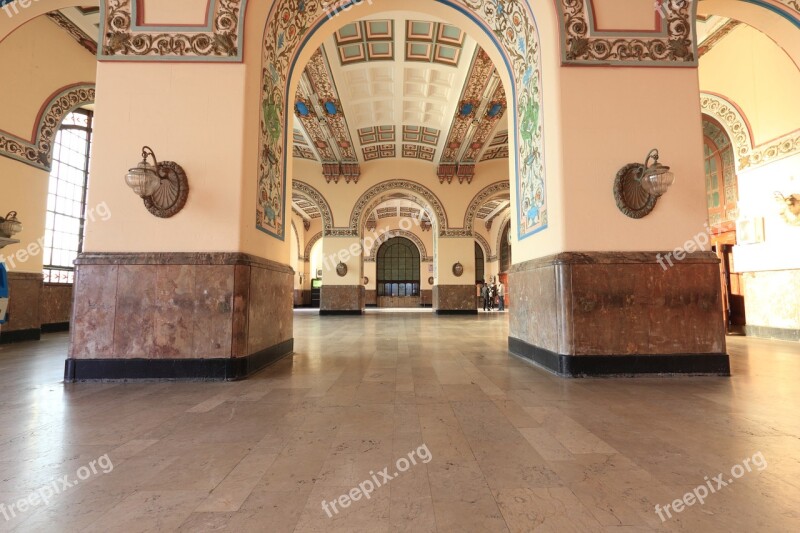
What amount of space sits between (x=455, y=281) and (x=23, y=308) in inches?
473

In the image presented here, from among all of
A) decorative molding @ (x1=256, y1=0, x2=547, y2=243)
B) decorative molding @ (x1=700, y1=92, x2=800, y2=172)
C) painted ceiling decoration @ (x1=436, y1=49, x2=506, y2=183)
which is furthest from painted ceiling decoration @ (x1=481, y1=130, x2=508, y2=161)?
decorative molding @ (x1=256, y1=0, x2=547, y2=243)

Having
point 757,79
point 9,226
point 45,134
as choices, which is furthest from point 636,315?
point 45,134

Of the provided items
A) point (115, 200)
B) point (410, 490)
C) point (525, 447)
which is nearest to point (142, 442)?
point (410, 490)

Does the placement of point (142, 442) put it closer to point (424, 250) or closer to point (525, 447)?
point (525, 447)

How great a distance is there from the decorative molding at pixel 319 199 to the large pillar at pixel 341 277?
0.58m

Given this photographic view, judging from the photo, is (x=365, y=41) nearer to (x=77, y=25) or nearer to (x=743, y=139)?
(x=77, y=25)

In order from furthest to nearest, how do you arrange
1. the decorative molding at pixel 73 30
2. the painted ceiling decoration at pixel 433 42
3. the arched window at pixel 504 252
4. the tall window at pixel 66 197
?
1. the arched window at pixel 504 252
2. the tall window at pixel 66 197
3. the painted ceiling decoration at pixel 433 42
4. the decorative molding at pixel 73 30

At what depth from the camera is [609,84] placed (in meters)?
3.98

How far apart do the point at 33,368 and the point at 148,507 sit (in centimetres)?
411

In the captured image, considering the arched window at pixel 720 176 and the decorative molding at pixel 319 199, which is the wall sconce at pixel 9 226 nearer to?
the decorative molding at pixel 319 199

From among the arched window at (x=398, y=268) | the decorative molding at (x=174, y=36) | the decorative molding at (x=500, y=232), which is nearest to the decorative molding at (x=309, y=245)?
the arched window at (x=398, y=268)

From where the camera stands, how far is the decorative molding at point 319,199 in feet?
48.5

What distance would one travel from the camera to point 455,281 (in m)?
14.9

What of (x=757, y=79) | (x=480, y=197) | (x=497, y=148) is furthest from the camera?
(x=480, y=197)
